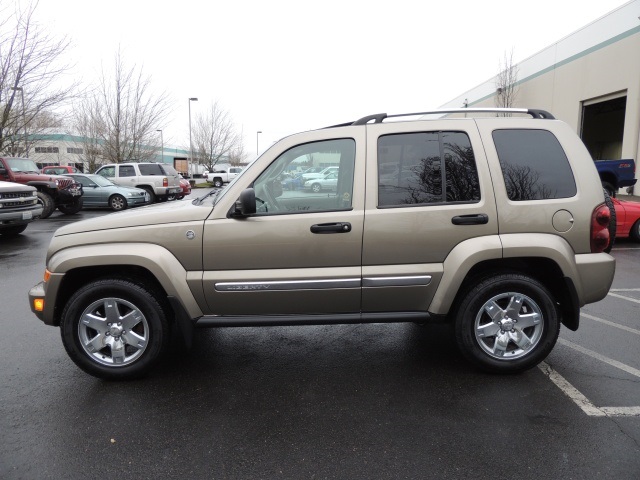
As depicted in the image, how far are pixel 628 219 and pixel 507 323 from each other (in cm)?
808

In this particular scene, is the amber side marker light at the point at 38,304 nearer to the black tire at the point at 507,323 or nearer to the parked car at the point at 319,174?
the parked car at the point at 319,174

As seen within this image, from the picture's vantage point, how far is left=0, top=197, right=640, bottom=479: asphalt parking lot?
250 centimetres

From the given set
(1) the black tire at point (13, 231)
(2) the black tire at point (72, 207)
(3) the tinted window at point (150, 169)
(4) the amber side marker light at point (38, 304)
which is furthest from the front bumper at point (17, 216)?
(3) the tinted window at point (150, 169)

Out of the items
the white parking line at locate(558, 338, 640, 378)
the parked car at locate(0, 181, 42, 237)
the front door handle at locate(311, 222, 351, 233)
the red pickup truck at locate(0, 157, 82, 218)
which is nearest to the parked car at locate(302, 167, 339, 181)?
the front door handle at locate(311, 222, 351, 233)

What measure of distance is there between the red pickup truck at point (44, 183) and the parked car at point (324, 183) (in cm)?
1262

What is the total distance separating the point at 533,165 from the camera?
3.49 m

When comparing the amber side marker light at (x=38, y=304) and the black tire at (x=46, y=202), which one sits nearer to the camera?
the amber side marker light at (x=38, y=304)

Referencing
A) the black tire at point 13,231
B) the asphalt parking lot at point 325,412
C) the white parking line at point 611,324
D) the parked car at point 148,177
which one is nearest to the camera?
the asphalt parking lot at point 325,412

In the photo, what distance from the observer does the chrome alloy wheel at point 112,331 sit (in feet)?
11.2

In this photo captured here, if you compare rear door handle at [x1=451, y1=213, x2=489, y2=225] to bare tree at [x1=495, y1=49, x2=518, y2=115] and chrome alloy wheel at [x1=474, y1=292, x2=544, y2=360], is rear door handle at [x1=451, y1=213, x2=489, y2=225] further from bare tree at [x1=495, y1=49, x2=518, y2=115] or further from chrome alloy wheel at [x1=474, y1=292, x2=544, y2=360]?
bare tree at [x1=495, y1=49, x2=518, y2=115]

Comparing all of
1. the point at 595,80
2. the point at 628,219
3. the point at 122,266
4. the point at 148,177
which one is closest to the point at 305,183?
the point at 122,266

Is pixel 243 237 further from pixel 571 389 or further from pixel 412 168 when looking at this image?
pixel 571 389

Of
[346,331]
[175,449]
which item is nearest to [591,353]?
[346,331]

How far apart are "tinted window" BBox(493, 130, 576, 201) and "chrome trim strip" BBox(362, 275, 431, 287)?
93cm
